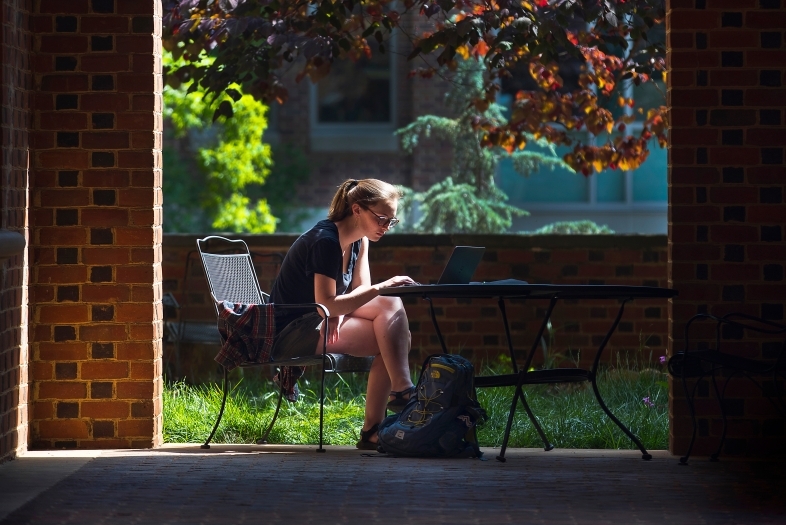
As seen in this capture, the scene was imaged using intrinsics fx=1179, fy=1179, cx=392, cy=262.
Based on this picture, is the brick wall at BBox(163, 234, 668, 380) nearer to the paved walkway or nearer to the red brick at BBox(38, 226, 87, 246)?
the paved walkway

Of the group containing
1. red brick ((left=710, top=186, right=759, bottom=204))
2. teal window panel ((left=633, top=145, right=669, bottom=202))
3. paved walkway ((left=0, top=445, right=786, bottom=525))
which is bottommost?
paved walkway ((left=0, top=445, right=786, bottom=525))

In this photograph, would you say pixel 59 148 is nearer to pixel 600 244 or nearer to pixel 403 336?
pixel 403 336

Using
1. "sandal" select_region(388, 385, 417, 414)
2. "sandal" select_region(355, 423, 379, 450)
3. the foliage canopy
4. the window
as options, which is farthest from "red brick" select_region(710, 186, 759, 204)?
the window

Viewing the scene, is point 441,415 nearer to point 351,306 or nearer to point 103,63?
point 351,306

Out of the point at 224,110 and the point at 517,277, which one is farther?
the point at 517,277

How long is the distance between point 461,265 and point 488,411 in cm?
123

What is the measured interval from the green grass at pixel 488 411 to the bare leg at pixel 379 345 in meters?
0.40

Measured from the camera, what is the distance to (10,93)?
4762 millimetres

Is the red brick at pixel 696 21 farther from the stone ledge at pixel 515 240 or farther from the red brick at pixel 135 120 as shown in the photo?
the stone ledge at pixel 515 240

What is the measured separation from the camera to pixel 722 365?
4695 mm

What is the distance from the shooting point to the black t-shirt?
516 centimetres

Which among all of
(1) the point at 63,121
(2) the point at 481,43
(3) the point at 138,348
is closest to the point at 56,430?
(3) the point at 138,348

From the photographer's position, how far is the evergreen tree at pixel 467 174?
446 inches

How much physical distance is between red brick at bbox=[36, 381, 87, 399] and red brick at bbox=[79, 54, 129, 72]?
1361 millimetres
